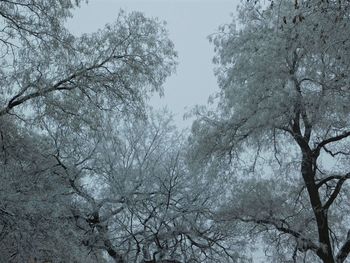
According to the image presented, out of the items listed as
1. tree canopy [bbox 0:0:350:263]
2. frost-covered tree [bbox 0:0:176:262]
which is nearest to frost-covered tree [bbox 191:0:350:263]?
tree canopy [bbox 0:0:350:263]

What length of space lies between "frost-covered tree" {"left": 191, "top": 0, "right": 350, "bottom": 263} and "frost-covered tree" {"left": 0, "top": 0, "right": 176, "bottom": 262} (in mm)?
3015

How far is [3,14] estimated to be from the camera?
279 inches

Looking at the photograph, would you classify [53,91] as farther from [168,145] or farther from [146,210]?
[168,145]

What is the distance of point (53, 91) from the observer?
26.5ft

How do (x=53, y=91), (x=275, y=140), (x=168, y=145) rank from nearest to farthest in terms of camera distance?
(x=53, y=91) → (x=275, y=140) → (x=168, y=145)

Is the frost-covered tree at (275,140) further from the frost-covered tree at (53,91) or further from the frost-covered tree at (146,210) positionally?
the frost-covered tree at (53,91)

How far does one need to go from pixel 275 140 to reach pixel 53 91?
6.40 m

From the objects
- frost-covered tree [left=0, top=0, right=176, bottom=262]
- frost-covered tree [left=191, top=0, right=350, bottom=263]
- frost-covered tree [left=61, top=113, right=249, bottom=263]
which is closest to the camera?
frost-covered tree [left=0, top=0, right=176, bottom=262]

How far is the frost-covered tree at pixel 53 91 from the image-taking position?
7.46m

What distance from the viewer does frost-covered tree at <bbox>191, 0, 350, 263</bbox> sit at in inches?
424

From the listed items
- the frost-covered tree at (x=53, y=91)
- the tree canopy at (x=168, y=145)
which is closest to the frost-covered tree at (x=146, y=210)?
the tree canopy at (x=168, y=145)

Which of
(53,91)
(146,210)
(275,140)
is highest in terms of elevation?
(275,140)

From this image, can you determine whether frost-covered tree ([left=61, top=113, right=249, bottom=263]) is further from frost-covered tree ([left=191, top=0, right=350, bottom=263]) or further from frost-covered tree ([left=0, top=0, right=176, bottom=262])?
frost-covered tree ([left=0, top=0, right=176, bottom=262])

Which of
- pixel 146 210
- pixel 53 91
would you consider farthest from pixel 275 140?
pixel 53 91
